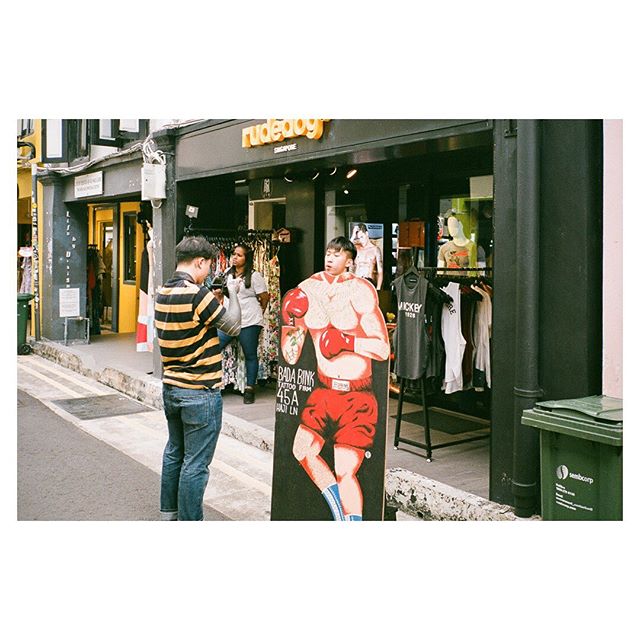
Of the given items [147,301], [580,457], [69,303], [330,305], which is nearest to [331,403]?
[330,305]

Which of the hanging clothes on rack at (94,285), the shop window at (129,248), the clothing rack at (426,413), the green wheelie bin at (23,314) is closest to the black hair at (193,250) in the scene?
the clothing rack at (426,413)

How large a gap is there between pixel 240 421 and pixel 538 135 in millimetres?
4305

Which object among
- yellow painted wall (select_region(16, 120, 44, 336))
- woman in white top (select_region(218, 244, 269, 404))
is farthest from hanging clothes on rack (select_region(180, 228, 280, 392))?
yellow painted wall (select_region(16, 120, 44, 336))

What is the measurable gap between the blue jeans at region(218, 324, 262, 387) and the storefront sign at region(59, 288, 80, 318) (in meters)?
6.15

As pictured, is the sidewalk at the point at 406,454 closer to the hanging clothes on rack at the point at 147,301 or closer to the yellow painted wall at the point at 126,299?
the hanging clothes on rack at the point at 147,301

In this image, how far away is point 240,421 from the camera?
754cm

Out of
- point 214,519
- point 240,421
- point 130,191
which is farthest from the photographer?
point 130,191

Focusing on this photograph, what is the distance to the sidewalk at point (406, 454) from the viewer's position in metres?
5.04

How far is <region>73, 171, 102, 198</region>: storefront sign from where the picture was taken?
11.9 metres

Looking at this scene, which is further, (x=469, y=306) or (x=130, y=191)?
(x=130, y=191)

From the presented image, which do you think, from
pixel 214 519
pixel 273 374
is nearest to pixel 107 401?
pixel 273 374

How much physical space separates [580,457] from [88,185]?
1043 centimetres

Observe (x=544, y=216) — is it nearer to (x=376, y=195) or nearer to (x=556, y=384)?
(x=556, y=384)

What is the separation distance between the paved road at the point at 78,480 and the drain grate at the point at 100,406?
589 mm
